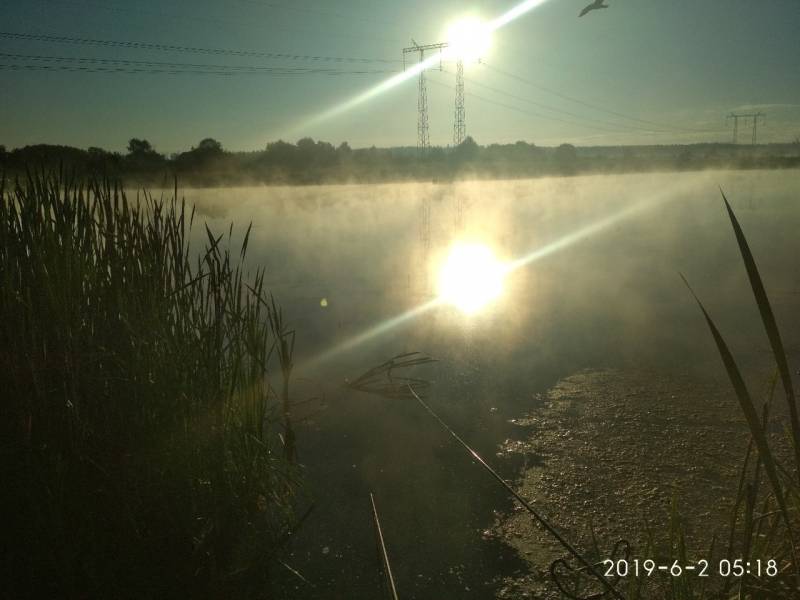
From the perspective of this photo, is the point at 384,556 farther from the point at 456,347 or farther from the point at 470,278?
the point at 470,278

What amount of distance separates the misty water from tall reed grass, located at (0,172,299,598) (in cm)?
44

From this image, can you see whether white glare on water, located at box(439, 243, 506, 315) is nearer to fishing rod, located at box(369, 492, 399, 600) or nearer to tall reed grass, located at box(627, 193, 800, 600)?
fishing rod, located at box(369, 492, 399, 600)

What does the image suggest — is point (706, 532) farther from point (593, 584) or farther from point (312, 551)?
point (312, 551)

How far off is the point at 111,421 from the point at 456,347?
9.95 feet

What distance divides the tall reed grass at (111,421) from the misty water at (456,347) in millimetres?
436

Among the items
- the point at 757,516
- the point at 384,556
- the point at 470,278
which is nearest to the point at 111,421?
the point at 384,556

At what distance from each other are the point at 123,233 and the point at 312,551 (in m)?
1.53

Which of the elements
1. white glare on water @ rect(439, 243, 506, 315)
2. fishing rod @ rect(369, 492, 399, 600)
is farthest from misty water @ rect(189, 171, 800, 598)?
white glare on water @ rect(439, 243, 506, 315)

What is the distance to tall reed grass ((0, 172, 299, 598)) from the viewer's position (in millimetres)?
1876

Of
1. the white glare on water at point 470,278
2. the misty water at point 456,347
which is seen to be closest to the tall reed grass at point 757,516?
the misty water at point 456,347

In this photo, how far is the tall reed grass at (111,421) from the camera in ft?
6.15

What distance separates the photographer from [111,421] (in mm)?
2062

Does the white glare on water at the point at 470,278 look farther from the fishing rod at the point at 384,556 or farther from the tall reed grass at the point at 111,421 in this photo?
the tall reed grass at the point at 111,421

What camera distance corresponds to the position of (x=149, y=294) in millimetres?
2180
